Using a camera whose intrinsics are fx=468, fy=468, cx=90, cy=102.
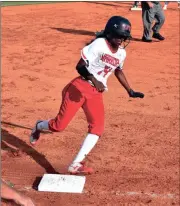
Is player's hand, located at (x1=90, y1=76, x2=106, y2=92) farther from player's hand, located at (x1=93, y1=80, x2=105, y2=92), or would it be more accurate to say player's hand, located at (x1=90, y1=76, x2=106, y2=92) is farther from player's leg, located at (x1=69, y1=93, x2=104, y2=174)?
player's leg, located at (x1=69, y1=93, x2=104, y2=174)

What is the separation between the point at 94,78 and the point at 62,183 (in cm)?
134

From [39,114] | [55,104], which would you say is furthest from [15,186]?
[55,104]

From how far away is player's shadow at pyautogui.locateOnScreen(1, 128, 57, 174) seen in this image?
6339 millimetres

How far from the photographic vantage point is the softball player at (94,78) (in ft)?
17.8

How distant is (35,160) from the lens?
6.45 meters

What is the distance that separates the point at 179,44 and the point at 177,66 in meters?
2.60

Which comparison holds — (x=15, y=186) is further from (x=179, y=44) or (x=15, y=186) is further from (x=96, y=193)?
(x=179, y=44)

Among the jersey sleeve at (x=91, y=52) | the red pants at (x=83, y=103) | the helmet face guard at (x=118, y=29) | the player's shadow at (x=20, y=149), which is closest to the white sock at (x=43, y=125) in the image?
the red pants at (x=83, y=103)

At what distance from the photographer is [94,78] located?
5.46m

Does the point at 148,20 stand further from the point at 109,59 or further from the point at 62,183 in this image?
the point at 62,183

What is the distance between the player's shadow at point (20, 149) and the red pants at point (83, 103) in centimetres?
79

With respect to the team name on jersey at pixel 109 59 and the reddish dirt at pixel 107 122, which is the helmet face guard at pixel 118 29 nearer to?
the team name on jersey at pixel 109 59

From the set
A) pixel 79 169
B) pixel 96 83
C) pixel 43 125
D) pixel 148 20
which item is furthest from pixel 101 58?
pixel 148 20

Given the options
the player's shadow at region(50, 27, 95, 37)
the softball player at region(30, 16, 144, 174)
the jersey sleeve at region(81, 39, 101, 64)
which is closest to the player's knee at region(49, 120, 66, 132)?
the softball player at region(30, 16, 144, 174)
